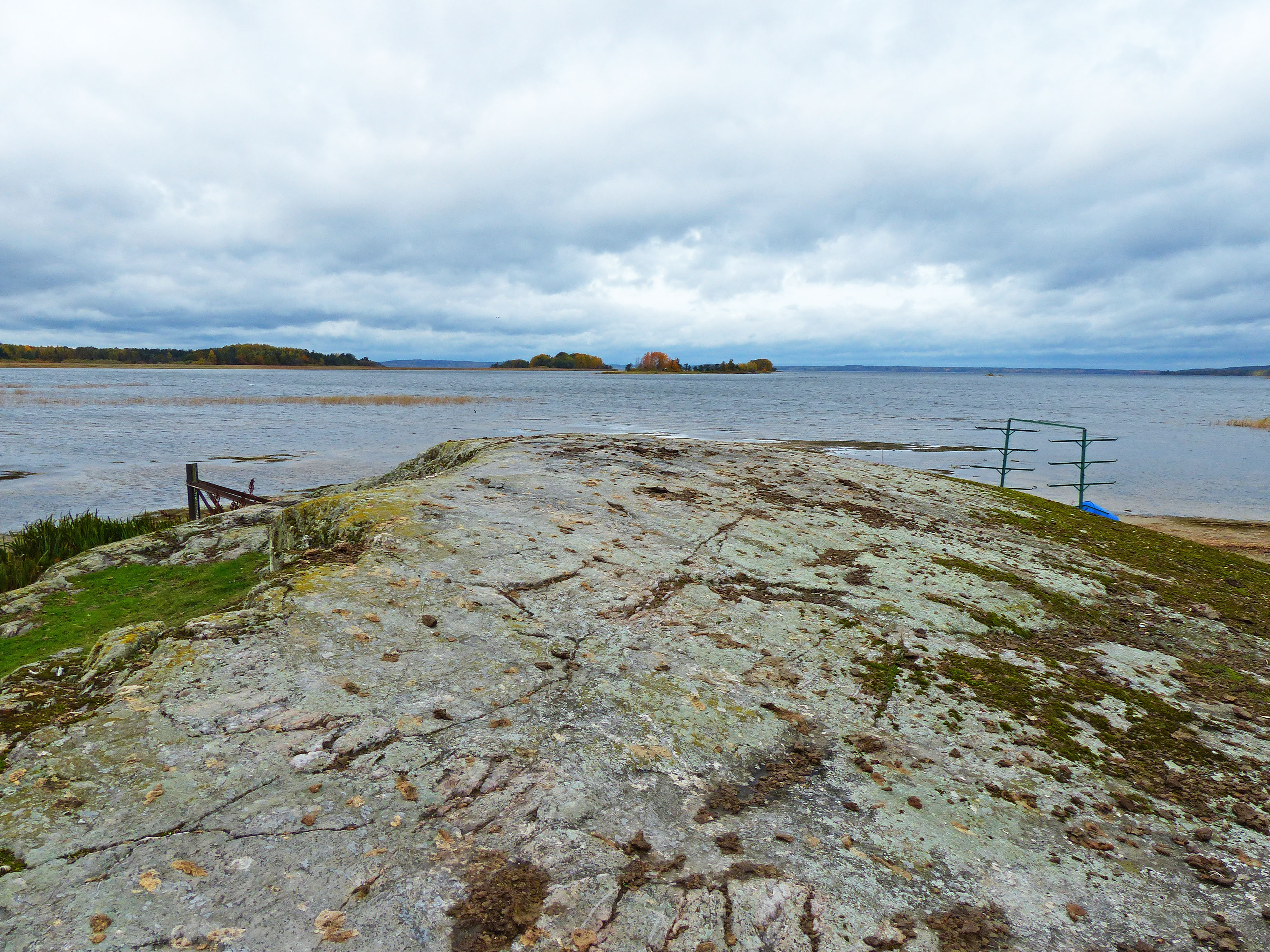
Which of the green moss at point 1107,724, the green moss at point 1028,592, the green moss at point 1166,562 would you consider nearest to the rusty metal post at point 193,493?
the green moss at point 1028,592

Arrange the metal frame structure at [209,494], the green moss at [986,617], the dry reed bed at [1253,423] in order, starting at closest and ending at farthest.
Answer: the green moss at [986,617] → the metal frame structure at [209,494] → the dry reed bed at [1253,423]

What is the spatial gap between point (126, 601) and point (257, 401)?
6866cm

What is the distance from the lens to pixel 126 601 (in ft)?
21.3

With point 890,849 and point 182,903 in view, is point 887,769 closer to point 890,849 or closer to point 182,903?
point 890,849

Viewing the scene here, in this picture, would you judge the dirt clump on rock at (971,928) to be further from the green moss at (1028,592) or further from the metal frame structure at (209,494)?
the metal frame structure at (209,494)

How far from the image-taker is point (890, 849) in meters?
2.46

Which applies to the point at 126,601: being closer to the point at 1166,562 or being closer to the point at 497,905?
the point at 497,905

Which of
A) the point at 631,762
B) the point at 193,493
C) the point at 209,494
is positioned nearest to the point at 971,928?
the point at 631,762

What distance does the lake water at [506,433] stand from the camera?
76.0 ft

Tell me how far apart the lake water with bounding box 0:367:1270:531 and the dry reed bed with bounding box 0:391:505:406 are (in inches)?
30.2

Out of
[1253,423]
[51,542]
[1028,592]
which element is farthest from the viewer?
[1253,423]

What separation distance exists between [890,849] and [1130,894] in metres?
0.82

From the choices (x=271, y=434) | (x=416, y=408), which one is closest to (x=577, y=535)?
(x=271, y=434)

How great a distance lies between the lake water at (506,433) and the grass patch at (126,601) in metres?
13.4
